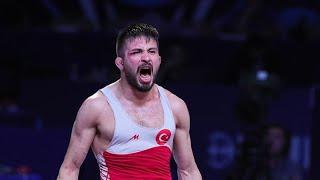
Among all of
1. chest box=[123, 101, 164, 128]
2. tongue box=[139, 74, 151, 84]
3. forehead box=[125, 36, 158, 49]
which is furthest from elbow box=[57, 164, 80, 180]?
forehead box=[125, 36, 158, 49]

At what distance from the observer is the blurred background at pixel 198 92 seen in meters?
6.34

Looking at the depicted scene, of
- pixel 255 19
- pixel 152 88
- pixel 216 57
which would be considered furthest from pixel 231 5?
pixel 152 88

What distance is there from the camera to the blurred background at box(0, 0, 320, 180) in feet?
20.8

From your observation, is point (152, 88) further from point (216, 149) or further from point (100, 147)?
point (216, 149)

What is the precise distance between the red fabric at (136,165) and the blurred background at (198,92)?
1669 mm

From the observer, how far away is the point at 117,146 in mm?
3875

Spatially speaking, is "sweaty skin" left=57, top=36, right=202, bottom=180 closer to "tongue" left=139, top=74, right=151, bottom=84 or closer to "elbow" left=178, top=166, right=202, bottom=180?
"tongue" left=139, top=74, right=151, bottom=84

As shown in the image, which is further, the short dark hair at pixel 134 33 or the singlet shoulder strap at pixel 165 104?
the singlet shoulder strap at pixel 165 104

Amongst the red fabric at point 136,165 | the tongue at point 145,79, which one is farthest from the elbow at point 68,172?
the tongue at point 145,79

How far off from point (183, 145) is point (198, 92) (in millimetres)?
3420

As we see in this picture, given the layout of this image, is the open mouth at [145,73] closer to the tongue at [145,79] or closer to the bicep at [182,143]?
the tongue at [145,79]

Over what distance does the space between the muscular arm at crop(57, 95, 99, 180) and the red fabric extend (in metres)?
0.13

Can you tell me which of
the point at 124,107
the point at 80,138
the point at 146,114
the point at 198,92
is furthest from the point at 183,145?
the point at 198,92

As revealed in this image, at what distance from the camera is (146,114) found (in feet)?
13.1
